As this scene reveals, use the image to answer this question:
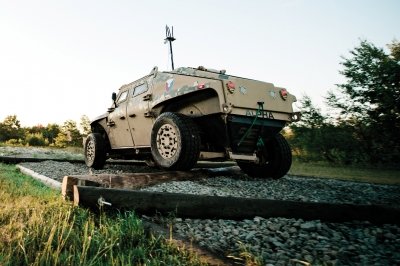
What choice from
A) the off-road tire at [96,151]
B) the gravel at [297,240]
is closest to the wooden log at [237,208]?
the gravel at [297,240]

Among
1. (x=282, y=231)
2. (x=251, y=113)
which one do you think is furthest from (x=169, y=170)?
(x=282, y=231)

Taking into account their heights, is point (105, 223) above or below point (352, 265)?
above

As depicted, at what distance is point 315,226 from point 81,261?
1719 mm

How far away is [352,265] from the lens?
A: 1822mm

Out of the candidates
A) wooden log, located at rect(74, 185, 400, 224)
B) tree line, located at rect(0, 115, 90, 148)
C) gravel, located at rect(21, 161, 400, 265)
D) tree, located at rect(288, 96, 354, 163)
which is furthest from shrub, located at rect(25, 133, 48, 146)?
gravel, located at rect(21, 161, 400, 265)

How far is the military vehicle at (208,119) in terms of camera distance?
185 inches

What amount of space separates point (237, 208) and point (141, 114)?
12.7 ft

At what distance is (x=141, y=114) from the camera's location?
20.2 ft

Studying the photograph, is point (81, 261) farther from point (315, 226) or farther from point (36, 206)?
point (315, 226)

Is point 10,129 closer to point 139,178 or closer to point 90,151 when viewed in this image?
point 90,151

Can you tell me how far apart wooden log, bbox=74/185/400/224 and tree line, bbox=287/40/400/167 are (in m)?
13.5

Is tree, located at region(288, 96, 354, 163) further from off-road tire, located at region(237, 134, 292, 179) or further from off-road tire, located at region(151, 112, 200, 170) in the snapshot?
off-road tire, located at region(151, 112, 200, 170)

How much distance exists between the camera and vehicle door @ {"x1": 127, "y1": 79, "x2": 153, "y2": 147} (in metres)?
6.02

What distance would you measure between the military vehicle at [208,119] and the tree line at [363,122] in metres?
11.5
